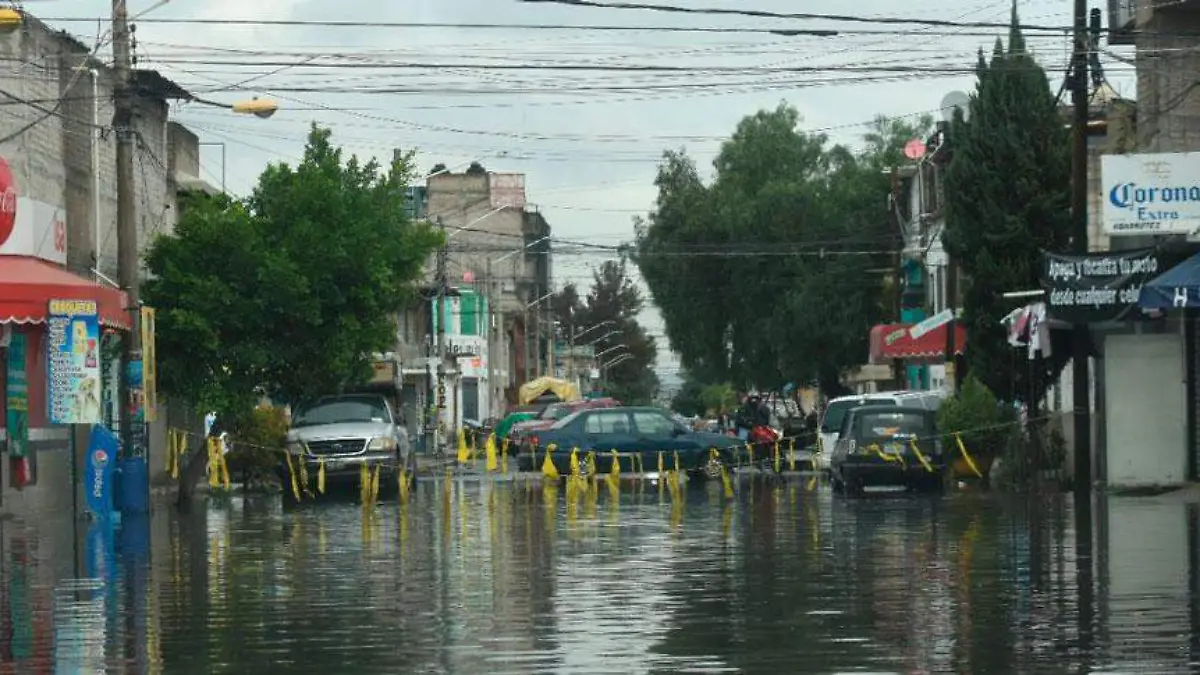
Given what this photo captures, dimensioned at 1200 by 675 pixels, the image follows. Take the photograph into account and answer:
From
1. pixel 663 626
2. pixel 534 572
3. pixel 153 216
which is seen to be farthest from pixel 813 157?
pixel 663 626

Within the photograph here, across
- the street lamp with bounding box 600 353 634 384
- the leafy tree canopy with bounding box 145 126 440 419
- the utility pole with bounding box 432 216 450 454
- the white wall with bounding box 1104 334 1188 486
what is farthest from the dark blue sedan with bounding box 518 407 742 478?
the street lamp with bounding box 600 353 634 384

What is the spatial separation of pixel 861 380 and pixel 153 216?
1859 inches

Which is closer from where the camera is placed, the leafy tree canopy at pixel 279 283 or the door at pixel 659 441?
the leafy tree canopy at pixel 279 283

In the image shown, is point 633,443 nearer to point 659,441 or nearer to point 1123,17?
point 659,441

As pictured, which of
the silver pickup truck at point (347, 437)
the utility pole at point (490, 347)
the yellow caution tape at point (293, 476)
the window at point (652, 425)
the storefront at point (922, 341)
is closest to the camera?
the yellow caution tape at point (293, 476)

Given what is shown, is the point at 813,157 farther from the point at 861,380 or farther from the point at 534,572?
the point at 534,572

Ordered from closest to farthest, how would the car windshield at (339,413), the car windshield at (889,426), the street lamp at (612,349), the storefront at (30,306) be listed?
the storefront at (30,306) < the car windshield at (889,426) < the car windshield at (339,413) < the street lamp at (612,349)

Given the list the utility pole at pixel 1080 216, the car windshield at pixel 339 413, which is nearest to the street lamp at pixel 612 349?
the car windshield at pixel 339 413

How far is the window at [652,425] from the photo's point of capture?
44969 millimetres

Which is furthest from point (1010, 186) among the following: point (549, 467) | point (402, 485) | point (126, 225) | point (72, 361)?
point (72, 361)

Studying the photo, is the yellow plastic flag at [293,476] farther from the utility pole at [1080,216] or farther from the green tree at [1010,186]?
the utility pole at [1080,216]

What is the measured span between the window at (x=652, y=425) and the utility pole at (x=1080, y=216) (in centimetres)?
1081

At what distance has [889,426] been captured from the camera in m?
37.3

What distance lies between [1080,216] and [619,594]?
20263 millimetres
